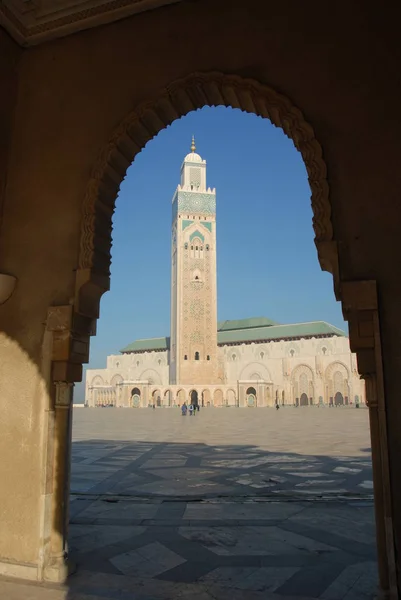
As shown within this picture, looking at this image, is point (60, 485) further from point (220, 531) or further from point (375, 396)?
point (375, 396)

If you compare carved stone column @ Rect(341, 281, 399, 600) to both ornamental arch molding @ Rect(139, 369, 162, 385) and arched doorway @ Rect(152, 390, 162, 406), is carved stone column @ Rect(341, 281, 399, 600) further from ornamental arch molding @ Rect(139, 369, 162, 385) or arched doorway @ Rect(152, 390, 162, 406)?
ornamental arch molding @ Rect(139, 369, 162, 385)

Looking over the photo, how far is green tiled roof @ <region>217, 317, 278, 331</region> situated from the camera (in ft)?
189

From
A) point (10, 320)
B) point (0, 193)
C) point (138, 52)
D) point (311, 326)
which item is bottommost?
point (10, 320)

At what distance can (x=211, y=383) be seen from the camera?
48.2m

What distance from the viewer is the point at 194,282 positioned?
49000 millimetres

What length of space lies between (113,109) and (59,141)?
0.48m

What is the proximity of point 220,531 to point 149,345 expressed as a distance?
57.3m

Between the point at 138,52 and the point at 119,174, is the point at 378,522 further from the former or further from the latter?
the point at 138,52

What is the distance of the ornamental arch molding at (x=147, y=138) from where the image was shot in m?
2.98

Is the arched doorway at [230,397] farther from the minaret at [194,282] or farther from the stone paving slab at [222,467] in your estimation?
the stone paving slab at [222,467]

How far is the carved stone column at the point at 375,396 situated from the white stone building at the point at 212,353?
43310 mm

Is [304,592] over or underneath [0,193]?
underneath

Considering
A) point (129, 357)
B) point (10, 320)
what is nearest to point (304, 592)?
point (10, 320)

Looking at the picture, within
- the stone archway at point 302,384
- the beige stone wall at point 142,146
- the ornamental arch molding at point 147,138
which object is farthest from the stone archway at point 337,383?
the beige stone wall at point 142,146
